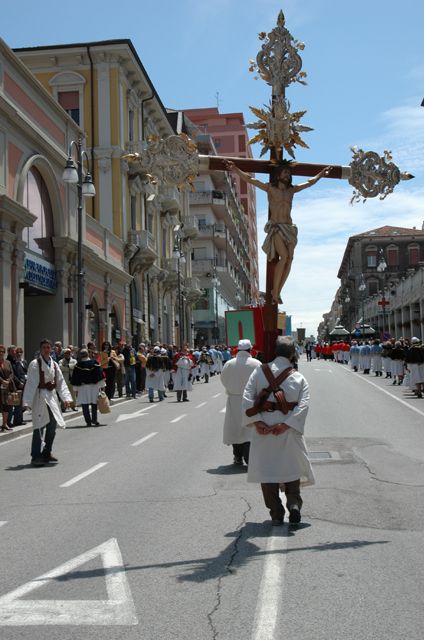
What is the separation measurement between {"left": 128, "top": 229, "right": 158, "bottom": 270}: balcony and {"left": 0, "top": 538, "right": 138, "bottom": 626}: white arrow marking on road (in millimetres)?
36423

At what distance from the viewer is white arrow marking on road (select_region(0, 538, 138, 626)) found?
15.8 ft

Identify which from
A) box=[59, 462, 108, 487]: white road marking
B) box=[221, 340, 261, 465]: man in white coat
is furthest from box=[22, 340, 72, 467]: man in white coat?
box=[221, 340, 261, 465]: man in white coat

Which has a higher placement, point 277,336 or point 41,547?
point 277,336

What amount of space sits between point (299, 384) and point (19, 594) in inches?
121

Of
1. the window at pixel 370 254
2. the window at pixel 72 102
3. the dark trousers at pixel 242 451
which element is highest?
the window at pixel 370 254

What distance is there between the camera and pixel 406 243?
11825cm

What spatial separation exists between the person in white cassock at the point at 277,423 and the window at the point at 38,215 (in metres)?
19.7

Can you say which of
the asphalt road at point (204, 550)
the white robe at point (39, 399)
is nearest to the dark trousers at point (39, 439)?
the white robe at point (39, 399)

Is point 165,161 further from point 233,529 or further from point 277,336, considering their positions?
point 233,529

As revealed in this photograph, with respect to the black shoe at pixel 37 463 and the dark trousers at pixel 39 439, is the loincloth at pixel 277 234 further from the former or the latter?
the black shoe at pixel 37 463

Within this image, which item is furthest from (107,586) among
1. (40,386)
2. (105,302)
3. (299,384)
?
(105,302)

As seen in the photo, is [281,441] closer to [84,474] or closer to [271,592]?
[271,592]

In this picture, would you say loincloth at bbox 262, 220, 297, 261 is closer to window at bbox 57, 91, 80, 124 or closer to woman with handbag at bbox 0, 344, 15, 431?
woman with handbag at bbox 0, 344, 15, 431

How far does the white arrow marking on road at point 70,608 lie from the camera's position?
15.8 feet
